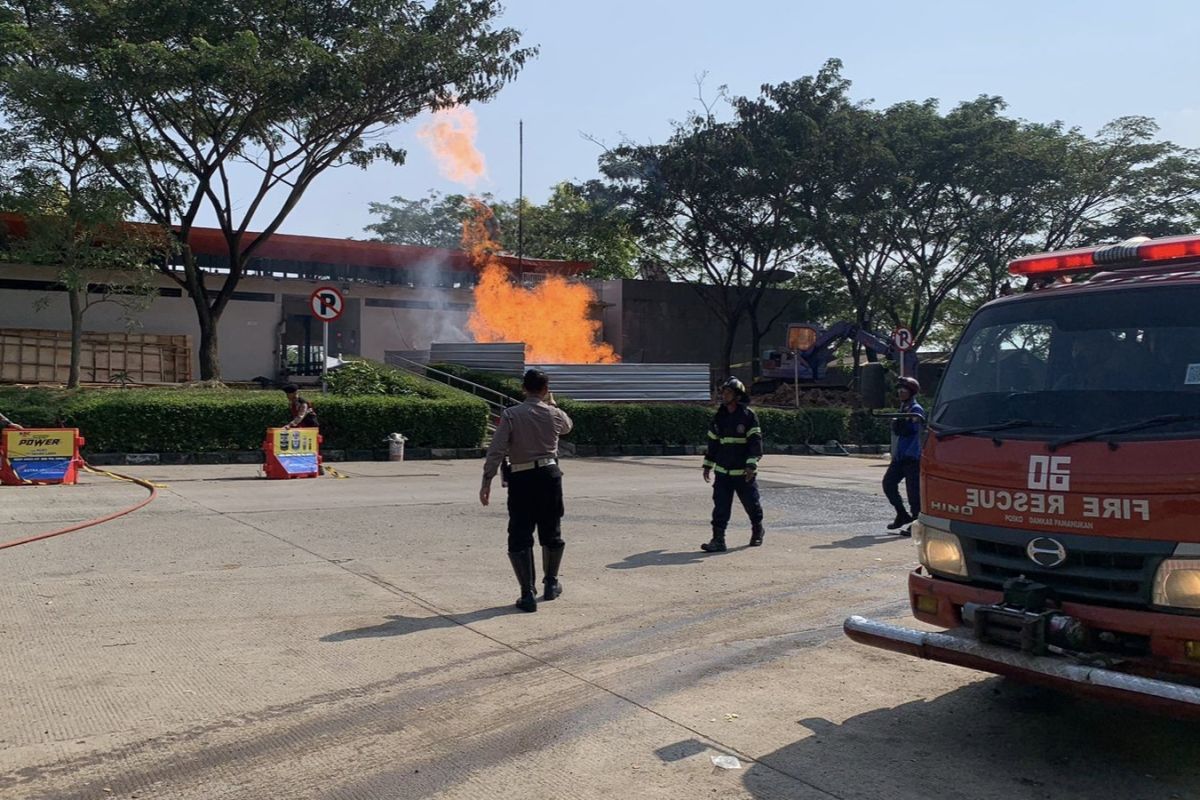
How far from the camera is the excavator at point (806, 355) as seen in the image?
33188 millimetres

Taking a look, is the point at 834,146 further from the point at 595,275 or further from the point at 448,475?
the point at 448,475

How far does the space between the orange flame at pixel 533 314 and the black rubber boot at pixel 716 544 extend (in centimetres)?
2204

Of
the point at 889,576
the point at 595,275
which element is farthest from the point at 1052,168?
the point at 889,576

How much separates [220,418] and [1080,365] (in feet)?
53.0

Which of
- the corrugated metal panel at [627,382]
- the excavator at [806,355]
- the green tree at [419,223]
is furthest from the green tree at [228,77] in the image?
the green tree at [419,223]

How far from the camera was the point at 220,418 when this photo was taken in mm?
18281

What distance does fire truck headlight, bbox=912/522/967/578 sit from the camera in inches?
198

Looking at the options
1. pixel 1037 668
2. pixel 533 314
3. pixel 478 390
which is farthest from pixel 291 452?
pixel 533 314

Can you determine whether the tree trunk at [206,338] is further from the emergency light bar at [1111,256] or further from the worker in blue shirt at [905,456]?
the emergency light bar at [1111,256]

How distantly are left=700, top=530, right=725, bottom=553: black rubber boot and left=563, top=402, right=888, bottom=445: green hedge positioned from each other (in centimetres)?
1109

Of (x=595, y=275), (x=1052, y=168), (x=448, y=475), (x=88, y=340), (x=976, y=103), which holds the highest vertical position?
(x=976, y=103)

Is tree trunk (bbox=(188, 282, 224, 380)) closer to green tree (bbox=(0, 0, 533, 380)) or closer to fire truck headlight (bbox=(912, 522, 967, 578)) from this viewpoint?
green tree (bbox=(0, 0, 533, 380))

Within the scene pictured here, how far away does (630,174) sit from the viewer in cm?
3491

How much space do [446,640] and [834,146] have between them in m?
29.6
